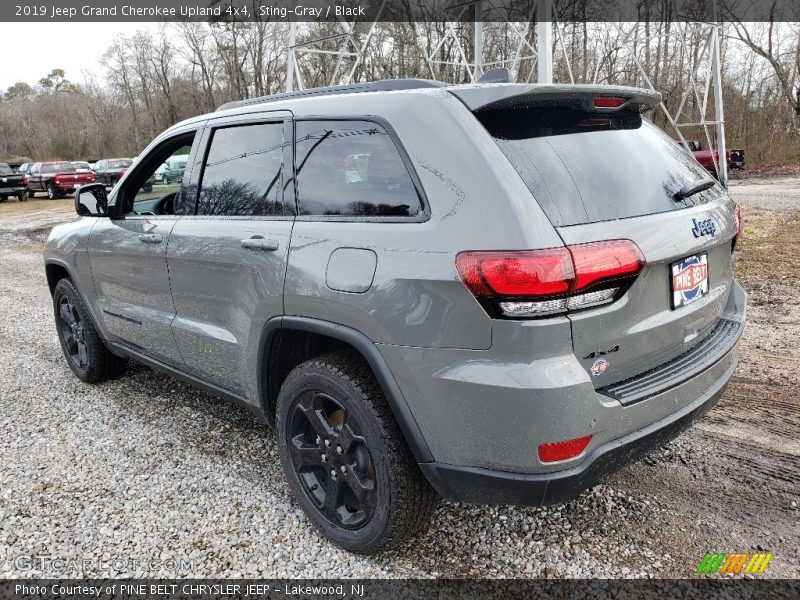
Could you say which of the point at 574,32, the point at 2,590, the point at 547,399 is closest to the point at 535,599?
the point at 547,399

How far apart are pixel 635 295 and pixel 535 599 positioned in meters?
1.18

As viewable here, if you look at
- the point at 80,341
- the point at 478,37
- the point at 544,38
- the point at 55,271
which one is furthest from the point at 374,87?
the point at 478,37

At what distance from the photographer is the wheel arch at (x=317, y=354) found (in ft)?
7.11

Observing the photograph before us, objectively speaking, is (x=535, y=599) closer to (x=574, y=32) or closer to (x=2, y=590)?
(x=2, y=590)

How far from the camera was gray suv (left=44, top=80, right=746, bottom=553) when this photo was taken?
6.41 ft

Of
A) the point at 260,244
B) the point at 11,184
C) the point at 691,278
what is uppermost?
the point at 11,184

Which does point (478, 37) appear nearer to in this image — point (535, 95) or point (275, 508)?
point (535, 95)

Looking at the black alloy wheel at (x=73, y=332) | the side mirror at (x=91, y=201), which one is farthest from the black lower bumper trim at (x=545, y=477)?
the black alloy wheel at (x=73, y=332)

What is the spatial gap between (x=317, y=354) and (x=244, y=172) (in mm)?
963

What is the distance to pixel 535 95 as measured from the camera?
2.17 m

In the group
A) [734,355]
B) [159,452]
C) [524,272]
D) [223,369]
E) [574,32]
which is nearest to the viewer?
[524,272]

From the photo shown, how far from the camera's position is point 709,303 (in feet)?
8.27

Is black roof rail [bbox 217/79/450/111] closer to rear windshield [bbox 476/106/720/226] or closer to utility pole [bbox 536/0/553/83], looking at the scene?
rear windshield [bbox 476/106/720/226]

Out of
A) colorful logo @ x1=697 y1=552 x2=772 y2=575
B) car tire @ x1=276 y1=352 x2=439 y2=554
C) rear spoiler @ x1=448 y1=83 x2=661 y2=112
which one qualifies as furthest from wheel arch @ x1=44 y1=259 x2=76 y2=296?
colorful logo @ x1=697 y1=552 x2=772 y2=575
